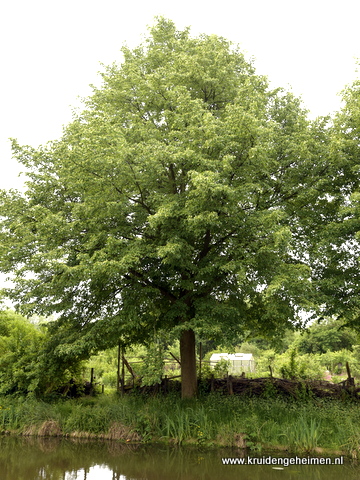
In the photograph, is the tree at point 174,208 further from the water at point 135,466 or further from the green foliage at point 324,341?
the green foliage at point 324,341

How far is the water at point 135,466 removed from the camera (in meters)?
10.3

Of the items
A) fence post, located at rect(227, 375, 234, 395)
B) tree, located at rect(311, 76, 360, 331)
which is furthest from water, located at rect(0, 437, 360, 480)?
tree, located at rect(311, 76, 360, 331)

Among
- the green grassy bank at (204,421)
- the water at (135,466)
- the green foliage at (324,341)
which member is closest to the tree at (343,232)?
the green grassy bank at (204,421)

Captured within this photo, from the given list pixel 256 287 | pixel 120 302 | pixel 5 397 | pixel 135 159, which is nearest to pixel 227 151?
pixel 135 159

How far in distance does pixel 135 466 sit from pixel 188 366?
4659 mm

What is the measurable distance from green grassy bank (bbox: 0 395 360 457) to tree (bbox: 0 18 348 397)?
1805 mm

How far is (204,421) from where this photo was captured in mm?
12953

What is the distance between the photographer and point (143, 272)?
14094mm

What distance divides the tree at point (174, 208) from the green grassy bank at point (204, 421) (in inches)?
71.1

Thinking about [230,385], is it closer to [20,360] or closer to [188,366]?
[188,366]

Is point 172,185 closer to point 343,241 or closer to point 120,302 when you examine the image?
point 120,302

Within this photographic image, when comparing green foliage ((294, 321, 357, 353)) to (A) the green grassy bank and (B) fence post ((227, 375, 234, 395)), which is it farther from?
(A) the green grassy bank

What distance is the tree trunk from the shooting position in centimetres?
1503

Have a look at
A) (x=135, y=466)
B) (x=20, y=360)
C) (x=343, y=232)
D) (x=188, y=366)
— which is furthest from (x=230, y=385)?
(x=20, y=360)
